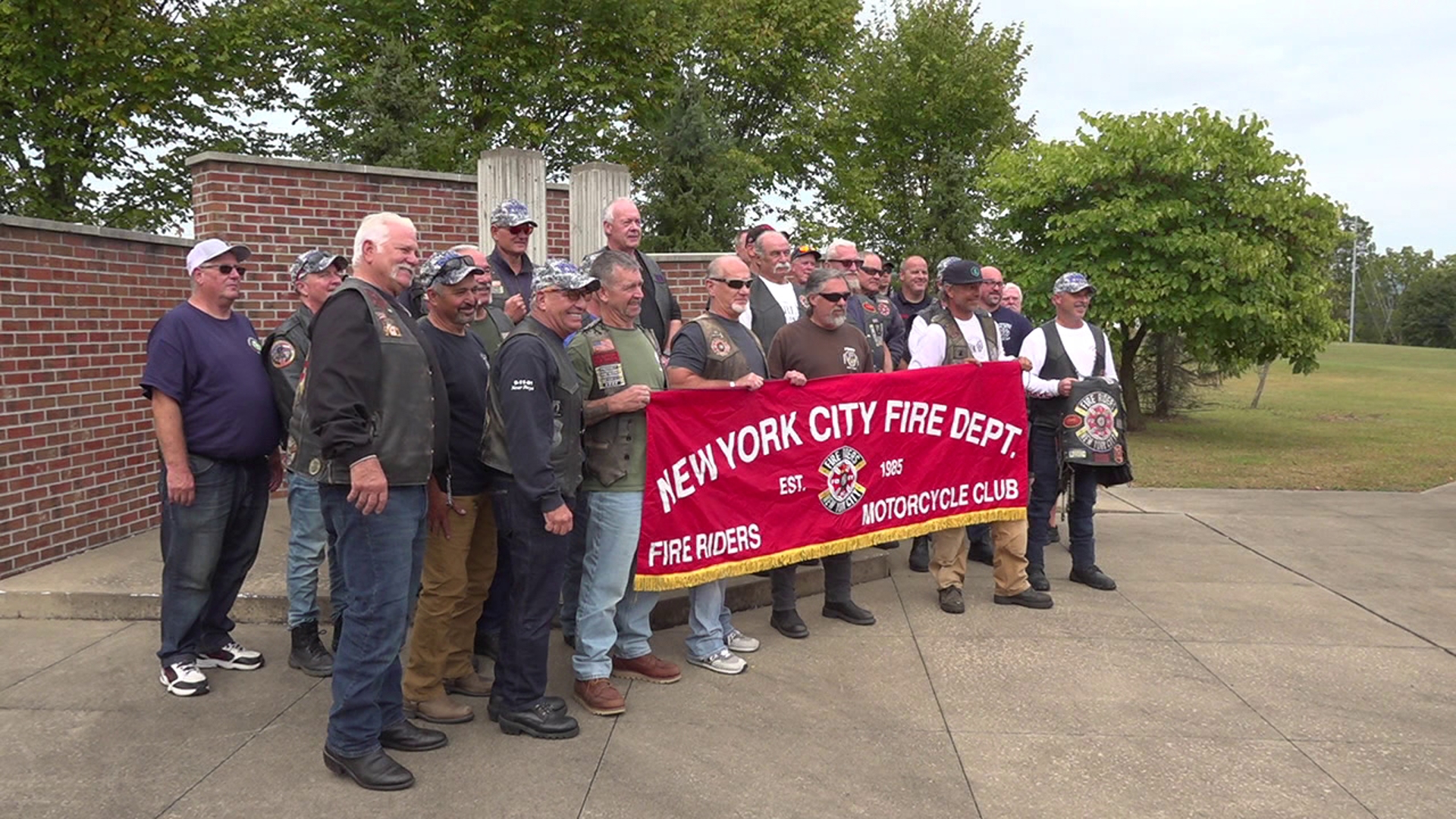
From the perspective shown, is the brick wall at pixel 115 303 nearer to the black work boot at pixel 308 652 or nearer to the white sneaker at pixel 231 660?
the white sneaker at pixel 231 660

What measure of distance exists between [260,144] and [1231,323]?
18.6m

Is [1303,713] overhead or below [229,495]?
below

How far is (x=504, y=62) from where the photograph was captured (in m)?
20.9

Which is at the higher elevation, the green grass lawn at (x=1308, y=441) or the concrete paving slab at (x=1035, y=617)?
the concrete paving slab at (x=1035, y=617)

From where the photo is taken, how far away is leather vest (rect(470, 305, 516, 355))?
461 centimetres

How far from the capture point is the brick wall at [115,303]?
577 cm

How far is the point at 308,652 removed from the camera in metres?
4.71

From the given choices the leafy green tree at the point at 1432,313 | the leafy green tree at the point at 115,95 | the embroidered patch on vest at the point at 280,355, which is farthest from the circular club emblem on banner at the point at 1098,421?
the leafy green tree at the point at 1432,313

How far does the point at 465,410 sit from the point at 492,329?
1.95 ft

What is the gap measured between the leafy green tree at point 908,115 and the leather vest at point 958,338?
24.6 m

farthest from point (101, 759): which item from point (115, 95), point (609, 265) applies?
point (115, 95)

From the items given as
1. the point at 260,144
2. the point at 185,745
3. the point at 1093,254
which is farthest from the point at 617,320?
the point at 260,144

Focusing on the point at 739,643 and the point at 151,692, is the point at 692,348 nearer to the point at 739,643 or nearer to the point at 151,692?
the point at 739,643

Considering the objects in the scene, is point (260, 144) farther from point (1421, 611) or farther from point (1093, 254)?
point (1421, 611)
